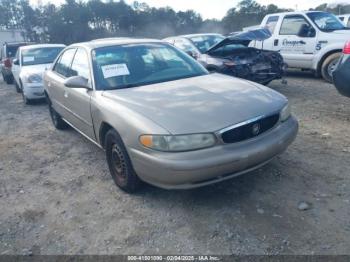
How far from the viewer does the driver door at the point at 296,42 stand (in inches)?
328

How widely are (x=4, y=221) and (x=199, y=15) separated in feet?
144

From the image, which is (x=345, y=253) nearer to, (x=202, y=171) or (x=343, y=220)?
(x=343, y=220)

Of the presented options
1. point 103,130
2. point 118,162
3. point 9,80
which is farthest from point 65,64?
point 9,80

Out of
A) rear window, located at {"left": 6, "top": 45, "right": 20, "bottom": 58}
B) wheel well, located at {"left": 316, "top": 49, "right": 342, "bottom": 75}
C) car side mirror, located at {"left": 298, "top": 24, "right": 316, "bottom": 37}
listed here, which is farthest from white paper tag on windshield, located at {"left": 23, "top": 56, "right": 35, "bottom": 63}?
wheel well, located at {"left": 316, "top": 49, "right": 342, "bottom": 75}

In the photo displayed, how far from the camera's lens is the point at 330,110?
5.81m

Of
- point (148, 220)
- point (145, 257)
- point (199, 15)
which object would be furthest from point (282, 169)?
point (199, 15)

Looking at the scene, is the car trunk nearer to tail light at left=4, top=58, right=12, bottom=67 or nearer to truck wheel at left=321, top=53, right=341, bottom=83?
truck wheel at left=321, top=53, right=341, bottom=83

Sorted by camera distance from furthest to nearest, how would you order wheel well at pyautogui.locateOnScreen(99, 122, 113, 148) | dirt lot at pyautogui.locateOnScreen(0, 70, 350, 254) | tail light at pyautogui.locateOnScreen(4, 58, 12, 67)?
1. tail light at pyautogui.locateOnScreen(4, 58, 12, 67)
2. wheel well at pyautogui.locateOnScreen(99, 122, 113, 148)
3. dirt lot at pyautogui.locateOnScreen(0, 70, 350, 254)

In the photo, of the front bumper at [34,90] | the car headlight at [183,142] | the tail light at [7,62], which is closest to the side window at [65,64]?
the car headlight at [183,142]

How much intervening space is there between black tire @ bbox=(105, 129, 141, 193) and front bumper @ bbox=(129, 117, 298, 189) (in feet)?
0.61

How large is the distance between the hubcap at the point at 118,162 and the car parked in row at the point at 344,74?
352cm

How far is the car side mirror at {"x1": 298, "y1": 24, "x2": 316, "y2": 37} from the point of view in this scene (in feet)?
Answer: 27.1

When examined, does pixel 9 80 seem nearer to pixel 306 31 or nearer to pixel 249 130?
pixel 306 31

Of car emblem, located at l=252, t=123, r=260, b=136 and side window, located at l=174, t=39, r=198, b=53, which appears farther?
side window, located at l=174, t=39, r=198, b=53
